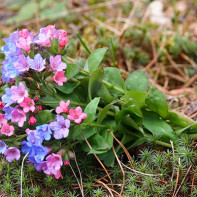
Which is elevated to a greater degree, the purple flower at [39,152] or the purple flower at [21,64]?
the purple flower at [21,64]

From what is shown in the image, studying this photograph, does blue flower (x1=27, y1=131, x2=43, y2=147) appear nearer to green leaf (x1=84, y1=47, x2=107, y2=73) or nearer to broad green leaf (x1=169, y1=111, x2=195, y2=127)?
green leaf (x1=84, y1=47, x2=107, y2=73)

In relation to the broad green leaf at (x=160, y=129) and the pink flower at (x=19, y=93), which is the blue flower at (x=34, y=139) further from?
the broad green leaf at (x=160, y=129)

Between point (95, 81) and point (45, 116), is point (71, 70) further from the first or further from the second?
point (45, 116)

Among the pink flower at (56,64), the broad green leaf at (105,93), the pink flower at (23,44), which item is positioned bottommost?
the broad green leaf at (105,93)

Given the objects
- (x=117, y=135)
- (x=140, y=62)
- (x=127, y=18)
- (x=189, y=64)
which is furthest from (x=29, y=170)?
(x=127, y=18)

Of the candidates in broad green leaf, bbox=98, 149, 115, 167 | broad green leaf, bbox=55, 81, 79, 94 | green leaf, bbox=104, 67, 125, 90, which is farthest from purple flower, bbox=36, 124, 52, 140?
green leaf, bbox=104, 67, 125, 90

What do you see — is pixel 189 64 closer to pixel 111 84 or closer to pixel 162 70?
pixel 162 70

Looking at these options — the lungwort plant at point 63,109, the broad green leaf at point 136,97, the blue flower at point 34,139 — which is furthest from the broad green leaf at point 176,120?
the blue flower at point 34,139
